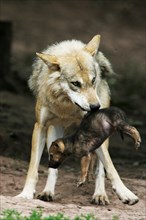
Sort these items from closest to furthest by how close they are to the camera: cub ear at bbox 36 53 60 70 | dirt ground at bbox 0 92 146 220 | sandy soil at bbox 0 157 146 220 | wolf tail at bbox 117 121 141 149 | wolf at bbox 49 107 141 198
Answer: sandy soil at bbox 0 157 146 220, dirt ground at bbox 0 92 146 220, wolf tail at bbox 117 121 141 149, wolf at bbox 49 107 141 198, cub ear at bbox 36 53 60 70

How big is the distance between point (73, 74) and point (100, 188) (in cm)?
161

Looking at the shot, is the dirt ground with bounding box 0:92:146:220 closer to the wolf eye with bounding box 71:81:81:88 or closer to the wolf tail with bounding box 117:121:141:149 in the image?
the wolf tail with bounding box 117:121:141:149

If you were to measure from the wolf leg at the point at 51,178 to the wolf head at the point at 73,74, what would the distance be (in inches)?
28.9

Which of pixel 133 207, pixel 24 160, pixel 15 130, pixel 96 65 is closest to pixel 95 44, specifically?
pixel 96 65

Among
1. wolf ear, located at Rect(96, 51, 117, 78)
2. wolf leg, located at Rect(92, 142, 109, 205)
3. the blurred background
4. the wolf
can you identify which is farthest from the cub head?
the blurred background

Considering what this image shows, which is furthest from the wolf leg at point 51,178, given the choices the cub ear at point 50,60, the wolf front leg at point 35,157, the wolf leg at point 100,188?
the cub ear at point 50,60

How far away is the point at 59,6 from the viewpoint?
24.3m

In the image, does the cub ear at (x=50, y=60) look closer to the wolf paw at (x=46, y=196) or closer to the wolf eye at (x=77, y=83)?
the wolf eye at (x=77, y=83)

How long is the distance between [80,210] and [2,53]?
8678 mm

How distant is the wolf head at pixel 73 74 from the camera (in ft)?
26.6

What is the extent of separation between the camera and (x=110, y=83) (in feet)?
50.9

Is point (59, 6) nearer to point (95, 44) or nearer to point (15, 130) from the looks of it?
point (15, 130)

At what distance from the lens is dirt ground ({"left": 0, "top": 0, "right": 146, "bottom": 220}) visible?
895cm

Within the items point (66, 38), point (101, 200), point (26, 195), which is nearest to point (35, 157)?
point (26, 195)
